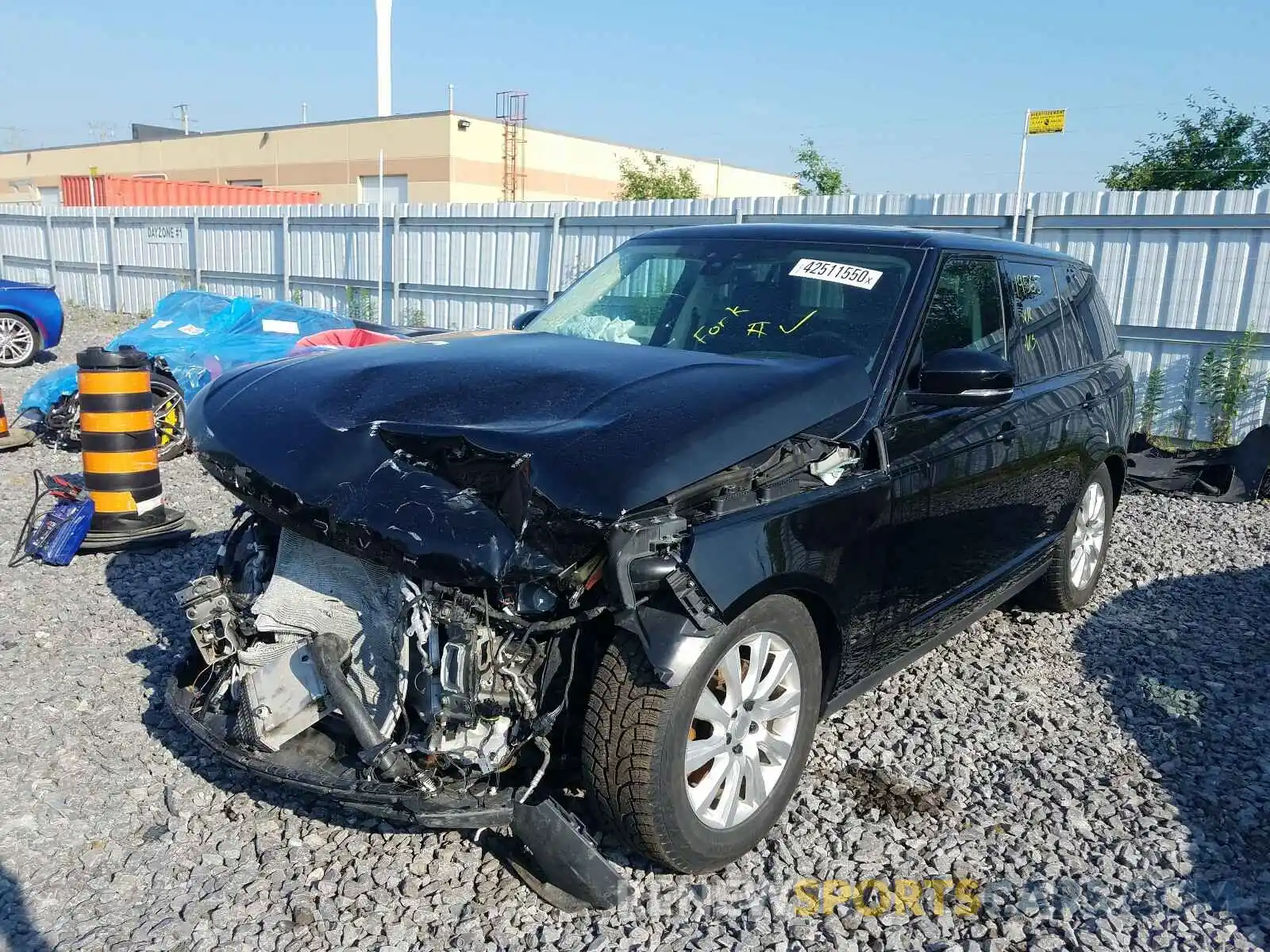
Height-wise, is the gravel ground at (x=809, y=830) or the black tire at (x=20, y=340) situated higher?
the black tire at (x=20, y=340)

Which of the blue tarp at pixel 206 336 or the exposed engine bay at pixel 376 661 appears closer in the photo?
the exposed engine bay at pixel 376 661

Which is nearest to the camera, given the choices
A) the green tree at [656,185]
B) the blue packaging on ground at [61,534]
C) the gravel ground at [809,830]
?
the gravel ground at [809,830]

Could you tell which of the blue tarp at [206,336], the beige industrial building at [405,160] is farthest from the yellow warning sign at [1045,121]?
the beige industrial building at [405,160]

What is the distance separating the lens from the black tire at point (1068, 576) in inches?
198

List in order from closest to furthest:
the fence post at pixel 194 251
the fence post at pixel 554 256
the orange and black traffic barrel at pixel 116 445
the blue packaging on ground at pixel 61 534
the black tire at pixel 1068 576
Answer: the black tire at pixel 1068 576
the blue packaging on ground at pixel 61 534
the orange and black traffic barrel at pixel 116 445
the fence post at pixel 554 256
the fence post at pixel 194 251

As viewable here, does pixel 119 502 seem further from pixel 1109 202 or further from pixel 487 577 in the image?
pixel 1109 202

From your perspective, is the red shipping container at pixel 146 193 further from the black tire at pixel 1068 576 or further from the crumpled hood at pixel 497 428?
the black tire at pixel 1068 576

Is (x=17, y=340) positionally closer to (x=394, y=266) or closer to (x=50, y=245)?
(x=394, y=266)

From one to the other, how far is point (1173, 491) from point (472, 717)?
25.5ft

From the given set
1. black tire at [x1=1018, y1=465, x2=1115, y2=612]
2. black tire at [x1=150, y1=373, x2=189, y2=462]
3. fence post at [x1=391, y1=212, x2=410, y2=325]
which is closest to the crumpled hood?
black tire at [x1=1018, y1=465, x2=1115, y2=612]

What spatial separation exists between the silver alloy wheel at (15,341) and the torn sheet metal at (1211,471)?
13778mm

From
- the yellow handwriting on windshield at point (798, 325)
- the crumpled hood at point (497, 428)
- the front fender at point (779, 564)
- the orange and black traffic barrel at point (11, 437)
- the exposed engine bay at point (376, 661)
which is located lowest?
the orange and black traffic barrel at point (11, 437)

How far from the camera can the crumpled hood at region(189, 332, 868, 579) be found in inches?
102

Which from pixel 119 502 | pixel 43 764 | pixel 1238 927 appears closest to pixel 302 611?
pixel 43 764
